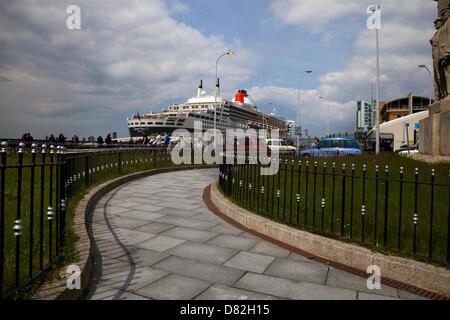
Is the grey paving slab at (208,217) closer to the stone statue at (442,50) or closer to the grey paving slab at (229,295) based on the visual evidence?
the grey paving slab at (229,295)

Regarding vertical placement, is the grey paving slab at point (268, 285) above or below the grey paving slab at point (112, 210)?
below

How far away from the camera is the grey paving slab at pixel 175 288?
2711 mm

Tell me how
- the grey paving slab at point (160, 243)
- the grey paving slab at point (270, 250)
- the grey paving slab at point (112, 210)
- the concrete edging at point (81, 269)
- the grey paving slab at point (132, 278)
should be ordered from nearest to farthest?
the concrete edging at point (81, 269), the grey paving slab at point (132, 278), the grey paving slab at point (270, 250), the grey paving slab at point (160, 243), the grey paving slab at point (112, 210)

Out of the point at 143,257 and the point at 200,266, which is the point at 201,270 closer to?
the point at 200,266

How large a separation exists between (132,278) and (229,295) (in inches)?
39.9

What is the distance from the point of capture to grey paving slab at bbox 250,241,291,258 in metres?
3.84

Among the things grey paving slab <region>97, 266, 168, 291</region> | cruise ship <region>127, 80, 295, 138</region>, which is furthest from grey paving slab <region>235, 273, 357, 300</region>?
cruise ship <region>127, 80, 295, 138</region>

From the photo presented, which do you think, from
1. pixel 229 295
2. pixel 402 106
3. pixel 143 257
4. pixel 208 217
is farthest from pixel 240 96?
pixel 229 295

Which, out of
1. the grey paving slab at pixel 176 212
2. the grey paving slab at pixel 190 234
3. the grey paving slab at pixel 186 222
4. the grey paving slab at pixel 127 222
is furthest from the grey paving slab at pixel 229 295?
the grey paving slab at pixel 176 212

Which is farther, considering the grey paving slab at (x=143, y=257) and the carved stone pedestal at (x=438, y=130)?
the carved stone pedestal at (x=438, y=130)

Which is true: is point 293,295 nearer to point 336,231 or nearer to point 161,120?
point 336,231

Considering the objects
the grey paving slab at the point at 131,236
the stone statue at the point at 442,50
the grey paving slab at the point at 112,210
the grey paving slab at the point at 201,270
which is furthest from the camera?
the stone statue at the point at 442,50

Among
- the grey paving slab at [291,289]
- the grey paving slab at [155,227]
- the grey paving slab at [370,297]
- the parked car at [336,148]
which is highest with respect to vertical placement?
the parked car at [336,148]

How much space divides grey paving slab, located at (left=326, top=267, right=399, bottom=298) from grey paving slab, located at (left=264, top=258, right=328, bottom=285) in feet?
0.27
